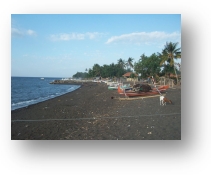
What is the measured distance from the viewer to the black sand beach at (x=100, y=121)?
3521mm

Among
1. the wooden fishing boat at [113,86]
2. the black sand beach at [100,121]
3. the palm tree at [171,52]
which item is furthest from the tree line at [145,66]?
the black sand beach at [100,121]

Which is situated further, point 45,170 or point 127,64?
point 127,64

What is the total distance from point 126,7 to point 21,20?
1.68m

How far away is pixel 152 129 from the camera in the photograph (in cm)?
355

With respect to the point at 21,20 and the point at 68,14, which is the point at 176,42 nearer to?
the point at 68,14

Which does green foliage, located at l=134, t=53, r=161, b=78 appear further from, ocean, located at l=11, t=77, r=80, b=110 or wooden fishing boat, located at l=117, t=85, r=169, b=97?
ocean, located at l=11, t=77, r=80, b=110

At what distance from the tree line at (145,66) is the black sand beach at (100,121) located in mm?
407

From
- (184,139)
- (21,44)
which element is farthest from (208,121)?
(21,44)

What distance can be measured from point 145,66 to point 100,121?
1.18 m

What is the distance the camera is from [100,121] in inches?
142

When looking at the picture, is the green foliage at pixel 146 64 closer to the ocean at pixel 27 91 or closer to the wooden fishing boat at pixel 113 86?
the wooden fishing boat at pixel 113 86

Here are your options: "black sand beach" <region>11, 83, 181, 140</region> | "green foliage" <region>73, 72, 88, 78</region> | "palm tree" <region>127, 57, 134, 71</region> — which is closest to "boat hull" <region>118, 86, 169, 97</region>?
"black sand beach" <region>11, 83, 181, 140</region>

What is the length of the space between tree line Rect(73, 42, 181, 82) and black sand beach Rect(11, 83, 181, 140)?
407 millimetres

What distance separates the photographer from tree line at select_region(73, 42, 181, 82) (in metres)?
3.65
